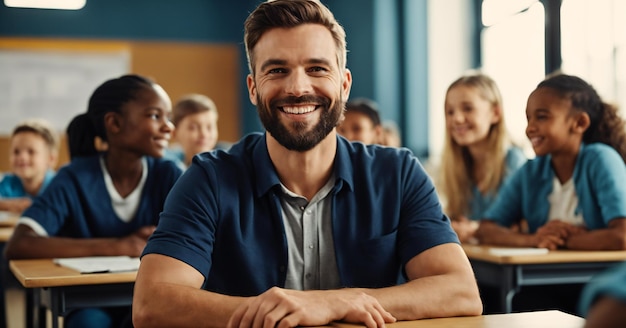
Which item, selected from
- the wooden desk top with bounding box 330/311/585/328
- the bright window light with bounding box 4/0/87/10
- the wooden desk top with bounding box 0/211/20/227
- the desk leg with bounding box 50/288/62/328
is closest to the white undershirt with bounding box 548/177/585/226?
the wooden desk top with bounding box 330/311/585/328

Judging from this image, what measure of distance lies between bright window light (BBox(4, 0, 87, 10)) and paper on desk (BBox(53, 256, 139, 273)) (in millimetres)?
6169

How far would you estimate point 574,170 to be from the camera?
3002 mm

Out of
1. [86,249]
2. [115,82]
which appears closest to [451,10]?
[115,82]

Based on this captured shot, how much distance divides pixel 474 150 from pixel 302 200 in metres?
2.13

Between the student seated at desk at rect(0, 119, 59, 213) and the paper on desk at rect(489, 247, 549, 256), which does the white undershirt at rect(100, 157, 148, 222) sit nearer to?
the paper on desk at rect(489, 247, 549, 256)

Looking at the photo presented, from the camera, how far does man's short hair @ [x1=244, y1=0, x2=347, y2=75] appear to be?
182 centimetres

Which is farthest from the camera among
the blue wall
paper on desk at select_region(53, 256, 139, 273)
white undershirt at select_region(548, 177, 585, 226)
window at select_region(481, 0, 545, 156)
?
the blue wall

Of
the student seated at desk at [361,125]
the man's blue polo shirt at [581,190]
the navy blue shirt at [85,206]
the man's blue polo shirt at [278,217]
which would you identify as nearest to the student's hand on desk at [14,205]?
the student seated at desk at [361,125]

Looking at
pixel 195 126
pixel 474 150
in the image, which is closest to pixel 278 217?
pixel 474 150

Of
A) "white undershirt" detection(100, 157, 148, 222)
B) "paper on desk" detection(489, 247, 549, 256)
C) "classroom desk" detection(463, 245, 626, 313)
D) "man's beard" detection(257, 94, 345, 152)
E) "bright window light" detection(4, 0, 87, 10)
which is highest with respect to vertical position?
"bright window light" detection(4, 0, 87, 10)

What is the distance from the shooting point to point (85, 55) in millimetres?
9094

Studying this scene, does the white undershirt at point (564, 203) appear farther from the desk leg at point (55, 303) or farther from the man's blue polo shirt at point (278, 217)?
the desk leg at point (55, 303)

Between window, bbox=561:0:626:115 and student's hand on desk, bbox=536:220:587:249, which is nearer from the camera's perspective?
student's hand on desk, bbox=536:220:587:249

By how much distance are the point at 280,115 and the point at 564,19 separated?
406 centimetres
